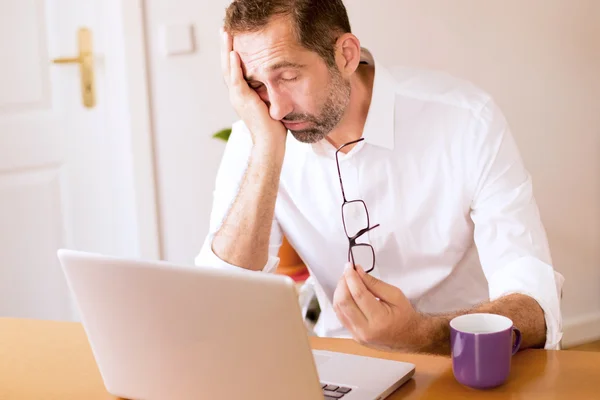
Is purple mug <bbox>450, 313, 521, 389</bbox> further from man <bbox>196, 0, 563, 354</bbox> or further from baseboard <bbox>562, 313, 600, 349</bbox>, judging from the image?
baseboard <bbox>562, 313, 600, 349</bbox>

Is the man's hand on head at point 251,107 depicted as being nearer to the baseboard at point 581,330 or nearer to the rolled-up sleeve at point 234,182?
the rolled-up sleeve at point 234,182

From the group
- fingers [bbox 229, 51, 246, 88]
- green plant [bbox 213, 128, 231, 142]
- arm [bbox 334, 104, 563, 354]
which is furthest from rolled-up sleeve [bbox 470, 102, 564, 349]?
green plant [bbox 213, 128, 231, 142]

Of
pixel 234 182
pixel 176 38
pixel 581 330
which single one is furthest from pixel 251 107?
pixel 581 330

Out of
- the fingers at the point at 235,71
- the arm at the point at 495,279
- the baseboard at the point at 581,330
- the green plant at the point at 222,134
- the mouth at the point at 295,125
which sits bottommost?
the baseboard at the point at 581,330

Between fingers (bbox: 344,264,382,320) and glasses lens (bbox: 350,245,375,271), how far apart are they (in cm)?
60

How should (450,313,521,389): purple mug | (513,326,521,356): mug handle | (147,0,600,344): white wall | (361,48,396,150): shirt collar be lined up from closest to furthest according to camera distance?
1. (450,313,521,389): purple mug
2. (513,326,521,356): mug handle
3. (361,48,396,150): shirt collar
4. (147,0,600,344): white wall

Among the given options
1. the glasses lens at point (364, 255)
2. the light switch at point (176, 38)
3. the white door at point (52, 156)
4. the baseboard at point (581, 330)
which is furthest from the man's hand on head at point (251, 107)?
the baseboard at point (581, 330)

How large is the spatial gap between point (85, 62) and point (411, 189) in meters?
1.56

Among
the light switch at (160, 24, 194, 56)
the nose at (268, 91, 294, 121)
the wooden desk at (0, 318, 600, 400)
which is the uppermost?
the light switch at (160, 24, 194, 56)

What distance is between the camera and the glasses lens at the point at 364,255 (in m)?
1.79

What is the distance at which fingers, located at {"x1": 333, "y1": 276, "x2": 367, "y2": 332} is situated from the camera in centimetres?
119

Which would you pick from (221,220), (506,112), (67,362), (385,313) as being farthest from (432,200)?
(506,112)

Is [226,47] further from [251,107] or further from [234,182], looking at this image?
[234,182]

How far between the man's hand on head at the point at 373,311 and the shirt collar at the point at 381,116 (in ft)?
1.86
